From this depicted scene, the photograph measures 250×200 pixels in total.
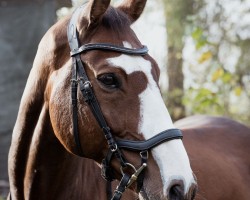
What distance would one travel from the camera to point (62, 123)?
3.08m

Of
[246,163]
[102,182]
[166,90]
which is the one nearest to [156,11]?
[166,90]

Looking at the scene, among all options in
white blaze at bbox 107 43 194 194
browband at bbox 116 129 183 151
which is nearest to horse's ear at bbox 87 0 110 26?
white blaze at bbox 107 43 194 194

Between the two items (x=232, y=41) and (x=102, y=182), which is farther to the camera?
(x=232, y=41)

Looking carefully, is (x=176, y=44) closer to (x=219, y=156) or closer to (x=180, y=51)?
(x=180, y=51)

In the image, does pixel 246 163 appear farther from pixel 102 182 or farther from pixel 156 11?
pixel 156 11

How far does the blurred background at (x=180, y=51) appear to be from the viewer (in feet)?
23.1

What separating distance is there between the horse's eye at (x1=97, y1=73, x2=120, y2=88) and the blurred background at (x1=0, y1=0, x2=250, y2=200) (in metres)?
0.48

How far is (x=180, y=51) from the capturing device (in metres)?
12.9

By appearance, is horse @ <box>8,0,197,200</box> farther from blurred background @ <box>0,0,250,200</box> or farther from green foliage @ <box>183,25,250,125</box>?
green foliage @ <box>183,25,250,125</box>

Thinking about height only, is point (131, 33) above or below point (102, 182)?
above

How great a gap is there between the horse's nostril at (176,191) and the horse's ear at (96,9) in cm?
100

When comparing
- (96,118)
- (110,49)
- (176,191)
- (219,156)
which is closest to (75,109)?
(96,118)

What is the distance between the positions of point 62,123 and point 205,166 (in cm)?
163

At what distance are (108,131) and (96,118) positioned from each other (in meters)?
0.10
